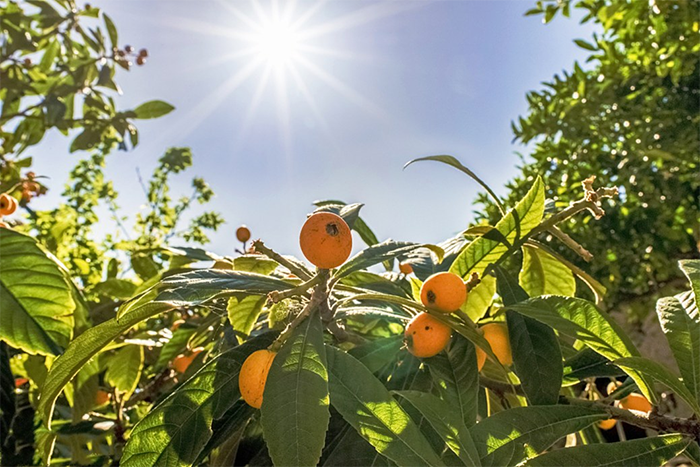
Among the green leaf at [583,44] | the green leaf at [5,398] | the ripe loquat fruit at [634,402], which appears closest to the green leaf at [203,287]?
the green leaf at [5,398]

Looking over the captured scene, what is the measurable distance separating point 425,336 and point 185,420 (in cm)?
47

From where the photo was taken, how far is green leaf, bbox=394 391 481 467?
2.60ft

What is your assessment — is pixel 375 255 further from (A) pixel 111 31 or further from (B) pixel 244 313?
(A) pixel 111 31

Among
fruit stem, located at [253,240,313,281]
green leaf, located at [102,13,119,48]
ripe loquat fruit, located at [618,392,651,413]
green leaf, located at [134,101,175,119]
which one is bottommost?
ripe loquat fruit, located at [618,392,651,413]

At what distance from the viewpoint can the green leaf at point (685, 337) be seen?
919 millimetres

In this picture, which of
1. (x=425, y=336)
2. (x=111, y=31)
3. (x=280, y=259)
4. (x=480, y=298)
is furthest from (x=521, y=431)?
(x=111, y=31)

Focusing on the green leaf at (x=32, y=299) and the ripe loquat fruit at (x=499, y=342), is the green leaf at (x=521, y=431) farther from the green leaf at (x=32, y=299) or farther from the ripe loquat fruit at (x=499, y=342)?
the green leaf at (x=32, y=299)

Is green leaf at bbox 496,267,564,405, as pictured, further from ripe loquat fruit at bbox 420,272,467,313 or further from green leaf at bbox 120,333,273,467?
green leaf at bbox 120,333,273,467

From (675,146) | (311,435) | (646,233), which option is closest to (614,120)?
(675,146)

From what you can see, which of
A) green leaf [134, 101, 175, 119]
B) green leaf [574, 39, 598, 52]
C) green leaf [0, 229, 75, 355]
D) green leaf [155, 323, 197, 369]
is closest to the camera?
green leaf [0, 229, 75, 355]

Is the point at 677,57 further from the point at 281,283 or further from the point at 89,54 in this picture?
the point at 89,54

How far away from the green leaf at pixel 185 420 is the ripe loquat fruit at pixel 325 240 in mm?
263

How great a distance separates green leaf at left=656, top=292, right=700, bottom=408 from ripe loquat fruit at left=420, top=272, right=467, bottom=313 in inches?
14.9

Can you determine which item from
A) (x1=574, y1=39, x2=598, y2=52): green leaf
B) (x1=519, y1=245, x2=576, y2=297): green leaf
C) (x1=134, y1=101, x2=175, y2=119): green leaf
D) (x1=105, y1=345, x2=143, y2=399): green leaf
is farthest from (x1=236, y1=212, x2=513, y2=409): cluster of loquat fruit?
(x1=574, y1=39, x2=598, y2=52): green leaf
